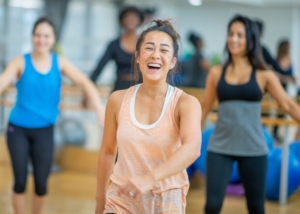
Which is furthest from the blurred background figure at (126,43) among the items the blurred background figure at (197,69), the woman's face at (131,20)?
the blurred background figure at (197,69)

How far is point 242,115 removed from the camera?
3.97 m

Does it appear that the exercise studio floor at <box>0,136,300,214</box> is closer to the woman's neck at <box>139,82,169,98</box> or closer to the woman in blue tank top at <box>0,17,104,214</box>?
the woman in blue tank top at <box>0,17,104,214</box>

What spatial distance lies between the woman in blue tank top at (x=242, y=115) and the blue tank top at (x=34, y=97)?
3.86 feet

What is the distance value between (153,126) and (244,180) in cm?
157

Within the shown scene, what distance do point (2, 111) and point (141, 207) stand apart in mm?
7312

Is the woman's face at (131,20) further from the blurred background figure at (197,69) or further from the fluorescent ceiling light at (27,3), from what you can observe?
the blurred background figure at (197,69)

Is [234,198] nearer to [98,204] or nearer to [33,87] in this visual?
[33,87]

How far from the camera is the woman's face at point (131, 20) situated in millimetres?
4977

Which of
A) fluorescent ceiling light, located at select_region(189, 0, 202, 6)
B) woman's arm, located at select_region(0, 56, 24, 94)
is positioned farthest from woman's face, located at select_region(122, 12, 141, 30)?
fluorescent ceiling light, located at select_region(189, 0, 202, 6)

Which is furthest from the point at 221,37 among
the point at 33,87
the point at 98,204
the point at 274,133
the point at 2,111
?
the point at 98,204

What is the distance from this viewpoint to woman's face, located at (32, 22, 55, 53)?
4.51m

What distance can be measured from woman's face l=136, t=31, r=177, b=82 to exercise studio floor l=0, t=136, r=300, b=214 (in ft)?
10.9

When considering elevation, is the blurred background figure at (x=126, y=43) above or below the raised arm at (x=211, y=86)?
above

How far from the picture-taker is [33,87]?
4.42m
